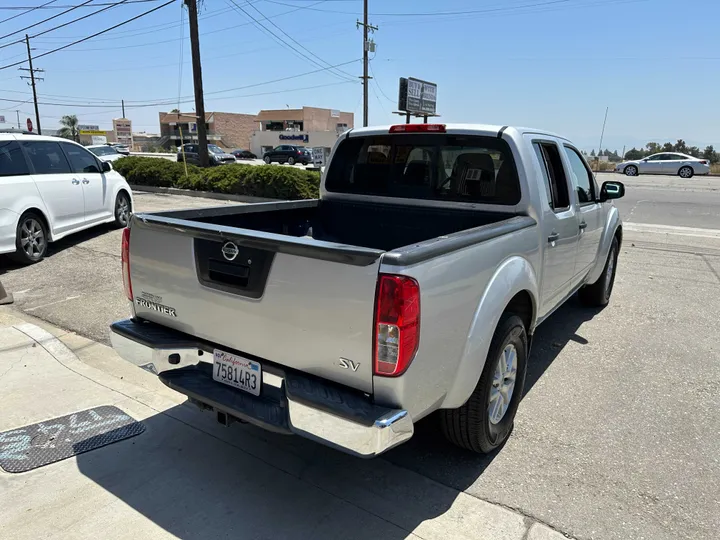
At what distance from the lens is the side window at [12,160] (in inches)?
281

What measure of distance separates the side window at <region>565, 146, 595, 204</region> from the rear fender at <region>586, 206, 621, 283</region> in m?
0.53

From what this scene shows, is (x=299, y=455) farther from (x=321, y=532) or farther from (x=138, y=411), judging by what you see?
(x=138, y=411)

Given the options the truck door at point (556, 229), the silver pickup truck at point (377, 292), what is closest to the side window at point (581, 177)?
the silver pickup truck at point (377, 292)

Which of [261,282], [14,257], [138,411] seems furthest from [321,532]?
[14,257]

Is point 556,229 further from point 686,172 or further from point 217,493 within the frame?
point 686,172

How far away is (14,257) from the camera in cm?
741

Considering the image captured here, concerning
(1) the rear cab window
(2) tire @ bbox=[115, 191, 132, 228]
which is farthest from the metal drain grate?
(2) tire @ bbox=[115, 191, 132, 228]

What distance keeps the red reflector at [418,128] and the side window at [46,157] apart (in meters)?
6.06

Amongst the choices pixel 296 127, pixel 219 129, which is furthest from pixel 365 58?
pixel 219 129

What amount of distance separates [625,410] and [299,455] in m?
2.37

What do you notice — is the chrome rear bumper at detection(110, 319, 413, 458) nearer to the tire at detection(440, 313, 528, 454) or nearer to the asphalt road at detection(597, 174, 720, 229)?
the tire at detection(440, 313, 528, 454)

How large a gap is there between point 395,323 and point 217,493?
1488mm

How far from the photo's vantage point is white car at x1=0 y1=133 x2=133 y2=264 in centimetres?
714

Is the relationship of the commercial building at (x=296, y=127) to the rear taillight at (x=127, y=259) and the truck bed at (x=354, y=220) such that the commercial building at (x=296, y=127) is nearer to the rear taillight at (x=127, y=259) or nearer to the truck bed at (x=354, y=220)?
the truck bed at (x=354, y=220)
